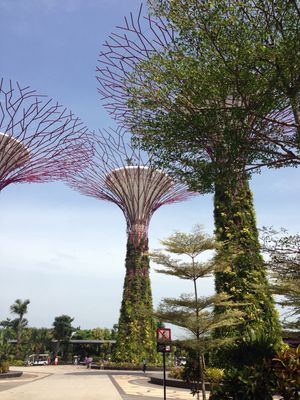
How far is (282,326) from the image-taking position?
14922mm

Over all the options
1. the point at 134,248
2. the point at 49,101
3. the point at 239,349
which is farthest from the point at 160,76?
the point at 134,248

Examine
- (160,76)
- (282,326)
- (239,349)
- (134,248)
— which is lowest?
(239,349)

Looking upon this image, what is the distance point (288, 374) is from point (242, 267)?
7585 mm

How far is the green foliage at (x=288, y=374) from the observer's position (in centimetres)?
709

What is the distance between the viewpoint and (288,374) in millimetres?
7211

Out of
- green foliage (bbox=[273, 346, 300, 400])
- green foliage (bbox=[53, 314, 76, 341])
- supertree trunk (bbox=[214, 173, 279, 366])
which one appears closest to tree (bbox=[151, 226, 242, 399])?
supertree trunk (bbox=[214, 173, 279, 366])

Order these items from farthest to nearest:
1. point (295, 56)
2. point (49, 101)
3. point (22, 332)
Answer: point (22, 332)
point (49, 101)
point (295, 56)

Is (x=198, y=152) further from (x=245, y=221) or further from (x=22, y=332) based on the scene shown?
(x=22, y=332)

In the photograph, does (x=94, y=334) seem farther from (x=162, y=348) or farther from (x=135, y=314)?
(x=162, y=348)

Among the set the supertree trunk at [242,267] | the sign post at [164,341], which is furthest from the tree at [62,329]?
the sign post at [164,341]

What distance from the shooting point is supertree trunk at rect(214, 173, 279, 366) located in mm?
13638

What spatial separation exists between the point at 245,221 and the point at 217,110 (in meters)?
8.25

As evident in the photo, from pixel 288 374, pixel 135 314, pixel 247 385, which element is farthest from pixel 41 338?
pixel 288 374

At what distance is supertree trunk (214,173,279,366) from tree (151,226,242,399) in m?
0.60
